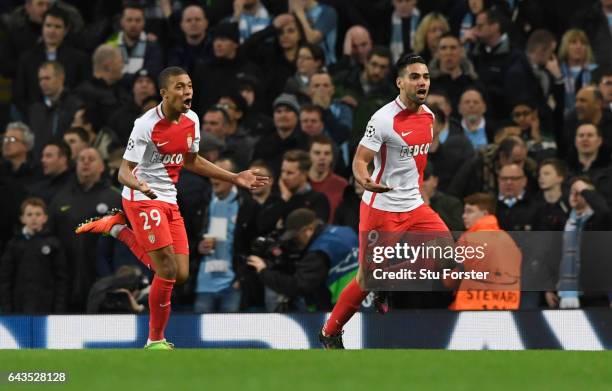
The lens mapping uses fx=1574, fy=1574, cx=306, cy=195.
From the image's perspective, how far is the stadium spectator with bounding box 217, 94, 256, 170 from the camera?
16125mm

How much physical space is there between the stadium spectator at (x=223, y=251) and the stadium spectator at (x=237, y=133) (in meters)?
0.73

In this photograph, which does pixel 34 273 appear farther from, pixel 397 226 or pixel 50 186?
pixel 397 226

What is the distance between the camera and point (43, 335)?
43.9 ft

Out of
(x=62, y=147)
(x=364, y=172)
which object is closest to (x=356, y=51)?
(x=62, y=147)

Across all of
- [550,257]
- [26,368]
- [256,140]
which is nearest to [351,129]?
[256,140]

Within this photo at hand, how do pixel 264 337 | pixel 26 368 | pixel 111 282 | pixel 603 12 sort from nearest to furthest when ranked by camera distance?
1. pixel 26 368
2. pixel 264 337
3. pixel 111 282
4. pixel 603 12

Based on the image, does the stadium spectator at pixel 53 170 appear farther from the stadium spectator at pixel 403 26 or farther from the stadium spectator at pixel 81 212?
the stadium spectator at pixel 403 26

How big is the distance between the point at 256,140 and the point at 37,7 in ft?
13.1

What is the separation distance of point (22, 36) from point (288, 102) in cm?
404

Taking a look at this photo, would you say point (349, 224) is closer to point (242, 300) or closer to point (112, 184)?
point (242, 300)

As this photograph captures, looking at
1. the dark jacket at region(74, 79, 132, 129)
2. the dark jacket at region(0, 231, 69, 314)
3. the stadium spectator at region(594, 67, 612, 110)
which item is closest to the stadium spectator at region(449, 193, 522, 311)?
the stadium spectator at region(594, 67, 612, 110)

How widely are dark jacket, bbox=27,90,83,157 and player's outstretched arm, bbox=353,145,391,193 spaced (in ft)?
20.7

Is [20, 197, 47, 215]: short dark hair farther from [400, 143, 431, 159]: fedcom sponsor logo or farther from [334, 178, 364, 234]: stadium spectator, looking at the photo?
[400, 143, 431, 159]: fedcom sponsor logo

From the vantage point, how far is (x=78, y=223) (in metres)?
15.2
